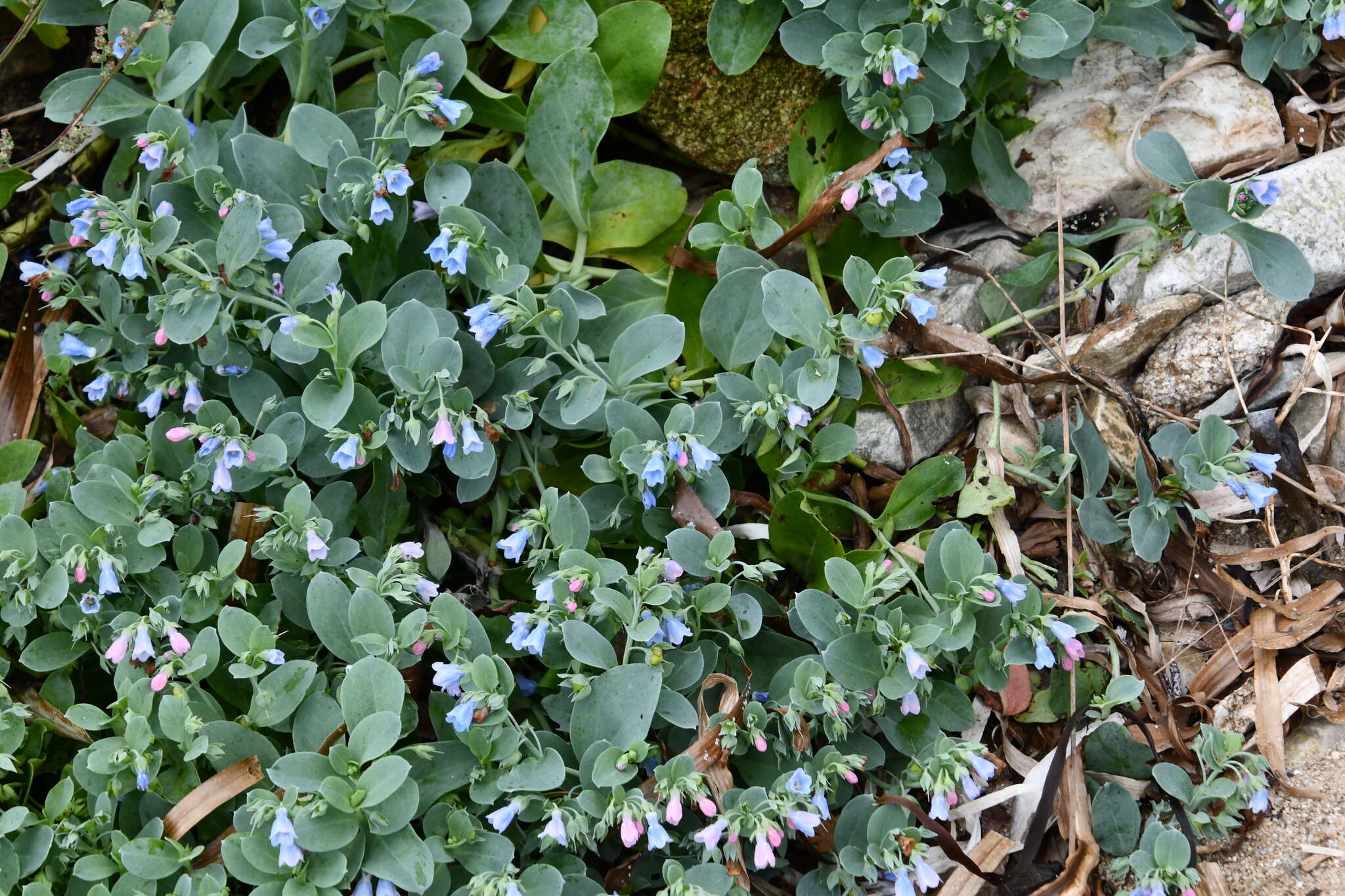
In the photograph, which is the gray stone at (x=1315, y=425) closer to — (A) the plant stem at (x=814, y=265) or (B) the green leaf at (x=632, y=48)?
(A) the plant stem at (x=814, y=265)

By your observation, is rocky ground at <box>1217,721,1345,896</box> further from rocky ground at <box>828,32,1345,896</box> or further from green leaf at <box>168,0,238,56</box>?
green leaf at <box>168,0,238,56</box>

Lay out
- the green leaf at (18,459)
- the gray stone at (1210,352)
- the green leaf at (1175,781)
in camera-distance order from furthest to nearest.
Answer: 1. the gray stone at (1210,352)
2. the green leaf at (18,459)
3. the green leaf at (1175,781)

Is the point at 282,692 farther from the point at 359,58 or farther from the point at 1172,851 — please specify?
the point at 1172,851

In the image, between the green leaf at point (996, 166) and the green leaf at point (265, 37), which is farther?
the green leaf at point (996, 166)

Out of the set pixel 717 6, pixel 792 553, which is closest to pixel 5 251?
pixel 717 6

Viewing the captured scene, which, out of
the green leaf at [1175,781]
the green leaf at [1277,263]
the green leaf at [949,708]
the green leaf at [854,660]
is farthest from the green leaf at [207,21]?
the green leaf at [1175,781]

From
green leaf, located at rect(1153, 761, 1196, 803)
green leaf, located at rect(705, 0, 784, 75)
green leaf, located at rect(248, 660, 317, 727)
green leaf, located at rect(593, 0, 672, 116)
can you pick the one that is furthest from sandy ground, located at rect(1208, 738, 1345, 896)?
green leaf, located at rect(593, 0, 672, 116)

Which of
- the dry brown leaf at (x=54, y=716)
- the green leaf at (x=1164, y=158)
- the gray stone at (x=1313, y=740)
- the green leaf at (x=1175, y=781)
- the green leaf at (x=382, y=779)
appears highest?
the green leaf at (x=1164, y=158)
